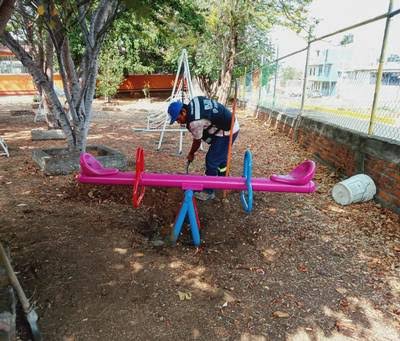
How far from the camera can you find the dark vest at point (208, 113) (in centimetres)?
375

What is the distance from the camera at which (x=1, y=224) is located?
3.40m

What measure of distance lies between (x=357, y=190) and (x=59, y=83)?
20.2 metres

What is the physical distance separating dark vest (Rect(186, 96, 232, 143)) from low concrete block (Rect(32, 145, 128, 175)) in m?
1.74


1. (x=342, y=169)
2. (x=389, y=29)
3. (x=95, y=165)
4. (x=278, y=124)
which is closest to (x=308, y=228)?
(x=342, y=169)

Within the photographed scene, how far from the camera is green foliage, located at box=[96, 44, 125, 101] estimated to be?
57.4ft

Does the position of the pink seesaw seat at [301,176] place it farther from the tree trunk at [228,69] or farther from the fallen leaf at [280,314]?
the tree trunk at [228,69]

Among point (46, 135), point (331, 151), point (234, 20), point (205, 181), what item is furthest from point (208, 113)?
point (234, 20)

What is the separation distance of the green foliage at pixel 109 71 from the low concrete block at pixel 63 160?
510 inches

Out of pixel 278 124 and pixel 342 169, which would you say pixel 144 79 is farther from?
pixel 342 169

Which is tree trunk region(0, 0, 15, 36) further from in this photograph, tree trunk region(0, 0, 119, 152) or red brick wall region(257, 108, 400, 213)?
red brick wall region(257, 108, 400, 213)

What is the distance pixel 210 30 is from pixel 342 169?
10.6 meters

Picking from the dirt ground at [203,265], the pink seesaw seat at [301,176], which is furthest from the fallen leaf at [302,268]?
the pink seesaw seat at [301,176]

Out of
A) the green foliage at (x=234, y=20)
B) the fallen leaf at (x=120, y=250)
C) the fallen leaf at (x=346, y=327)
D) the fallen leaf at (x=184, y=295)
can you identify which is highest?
the green foliage at (x=234, y=20)

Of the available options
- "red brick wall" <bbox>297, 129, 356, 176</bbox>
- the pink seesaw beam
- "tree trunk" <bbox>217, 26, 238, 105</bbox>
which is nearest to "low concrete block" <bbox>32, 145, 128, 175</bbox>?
the pink seesaw beam
